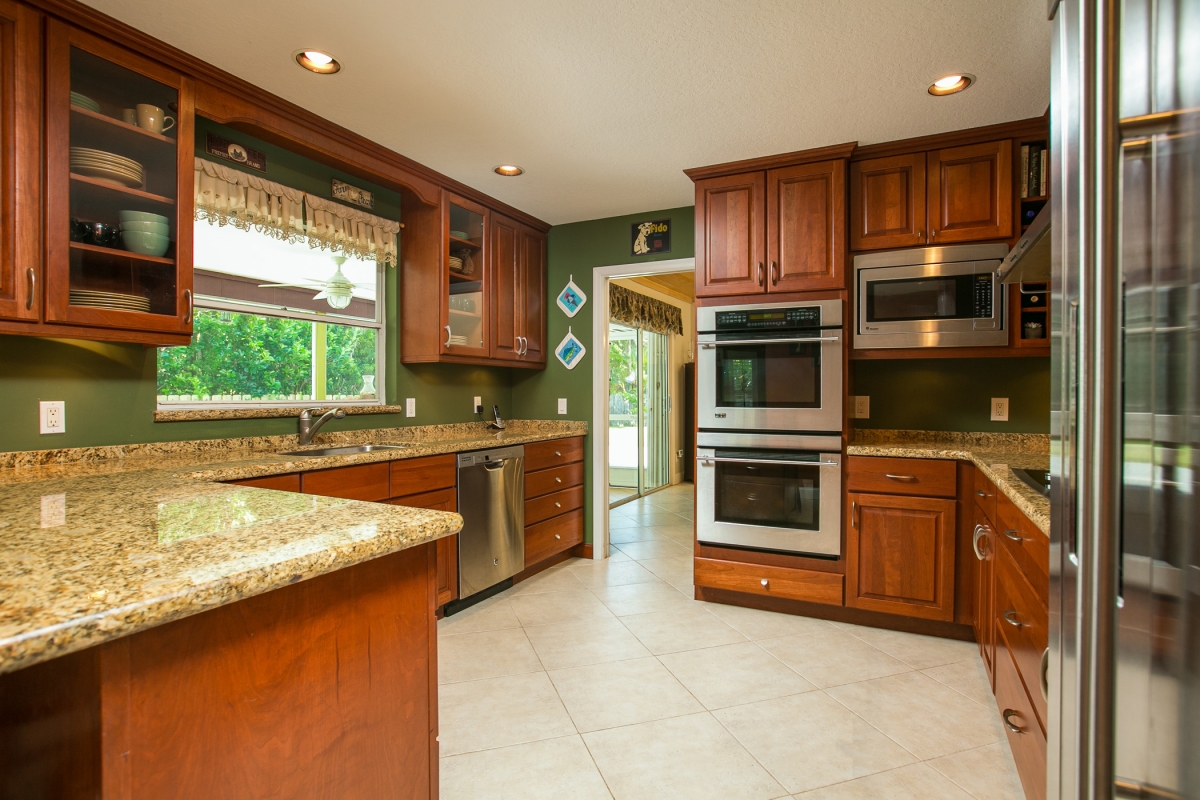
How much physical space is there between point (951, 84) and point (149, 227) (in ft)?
10.2

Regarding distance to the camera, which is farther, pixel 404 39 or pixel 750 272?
pixel 750 272

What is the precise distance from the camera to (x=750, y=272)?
10.5ft

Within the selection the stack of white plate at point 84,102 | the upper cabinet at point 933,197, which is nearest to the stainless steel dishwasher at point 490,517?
the stack of white plate at point 84,102

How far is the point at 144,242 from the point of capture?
2037 mm

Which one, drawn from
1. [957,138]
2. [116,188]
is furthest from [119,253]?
[957,138]

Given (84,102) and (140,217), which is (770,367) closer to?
(140,217)

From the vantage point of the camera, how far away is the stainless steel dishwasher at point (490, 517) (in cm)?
317

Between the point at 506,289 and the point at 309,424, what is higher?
the point at 506,289

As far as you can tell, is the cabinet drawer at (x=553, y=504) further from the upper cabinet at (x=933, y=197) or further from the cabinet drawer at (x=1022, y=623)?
the cabinet drawer at (x=1022, y=623)

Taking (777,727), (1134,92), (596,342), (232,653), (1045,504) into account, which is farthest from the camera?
(596,342)

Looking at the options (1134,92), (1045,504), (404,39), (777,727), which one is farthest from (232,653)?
(404,39)

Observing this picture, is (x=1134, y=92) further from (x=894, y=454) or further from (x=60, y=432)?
(x=60, y=432)

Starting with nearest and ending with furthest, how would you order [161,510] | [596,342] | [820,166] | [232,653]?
[232,653] → [161,510] → [820,166] → [596,342]

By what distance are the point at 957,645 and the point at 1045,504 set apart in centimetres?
170
